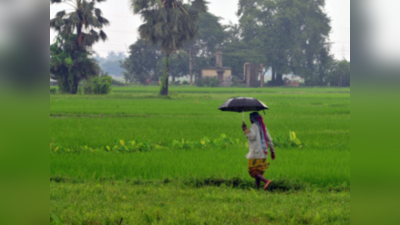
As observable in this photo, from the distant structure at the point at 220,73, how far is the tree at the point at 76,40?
77.0 ft

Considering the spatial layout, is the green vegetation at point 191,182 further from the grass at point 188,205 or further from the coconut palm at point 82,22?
the coconut palm at point 82,22

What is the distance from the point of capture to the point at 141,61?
61469 mm

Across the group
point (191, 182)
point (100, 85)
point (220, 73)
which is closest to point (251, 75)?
point (220, 73)

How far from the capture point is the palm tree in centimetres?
3522

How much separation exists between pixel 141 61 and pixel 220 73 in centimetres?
1202

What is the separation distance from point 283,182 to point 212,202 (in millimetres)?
1561

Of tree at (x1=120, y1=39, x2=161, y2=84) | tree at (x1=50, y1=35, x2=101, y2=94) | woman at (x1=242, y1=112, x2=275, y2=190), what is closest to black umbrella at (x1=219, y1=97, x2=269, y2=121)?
woman at (x1=242, y1=112, x2=275, y2=190)

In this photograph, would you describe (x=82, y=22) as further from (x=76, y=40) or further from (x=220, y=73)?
(x=220, y=73)

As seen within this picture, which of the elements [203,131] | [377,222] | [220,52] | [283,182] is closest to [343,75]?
[220,52]

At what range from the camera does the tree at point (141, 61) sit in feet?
Result: 201

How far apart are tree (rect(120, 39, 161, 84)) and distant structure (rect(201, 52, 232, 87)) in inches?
311

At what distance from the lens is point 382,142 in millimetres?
2250

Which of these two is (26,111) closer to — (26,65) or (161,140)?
(26,65)

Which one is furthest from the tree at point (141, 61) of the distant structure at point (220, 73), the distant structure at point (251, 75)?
the distant structure at point (251, 75)
